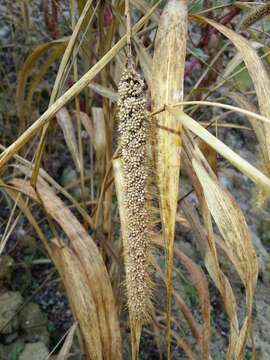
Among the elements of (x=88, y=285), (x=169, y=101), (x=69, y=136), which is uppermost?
(x=69, y=136)

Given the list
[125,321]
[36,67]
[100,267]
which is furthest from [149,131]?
[36,67]

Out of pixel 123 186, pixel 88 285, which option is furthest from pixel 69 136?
pixel 123 186

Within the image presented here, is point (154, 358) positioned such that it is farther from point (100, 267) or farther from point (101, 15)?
point (101, 15)

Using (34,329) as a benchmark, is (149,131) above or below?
above

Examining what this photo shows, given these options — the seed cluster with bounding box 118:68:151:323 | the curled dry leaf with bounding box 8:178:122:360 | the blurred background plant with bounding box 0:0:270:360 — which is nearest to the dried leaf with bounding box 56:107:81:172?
the blurred background plant with bounding box 0:0:270:360

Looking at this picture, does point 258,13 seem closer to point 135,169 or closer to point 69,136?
point 135,169

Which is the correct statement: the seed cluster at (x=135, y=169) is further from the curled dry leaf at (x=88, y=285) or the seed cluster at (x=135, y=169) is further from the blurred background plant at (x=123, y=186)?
the curled dry leaf at (x=88, y=285)

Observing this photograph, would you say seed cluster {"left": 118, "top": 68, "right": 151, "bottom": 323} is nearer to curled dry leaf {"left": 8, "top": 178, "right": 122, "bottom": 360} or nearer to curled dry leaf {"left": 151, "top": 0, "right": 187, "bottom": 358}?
curled dry leaf {"left": 151, "top": 0, "right": 187, "bottom": 358}

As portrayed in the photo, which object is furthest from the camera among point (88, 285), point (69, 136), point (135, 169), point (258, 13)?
point (69, 136)
